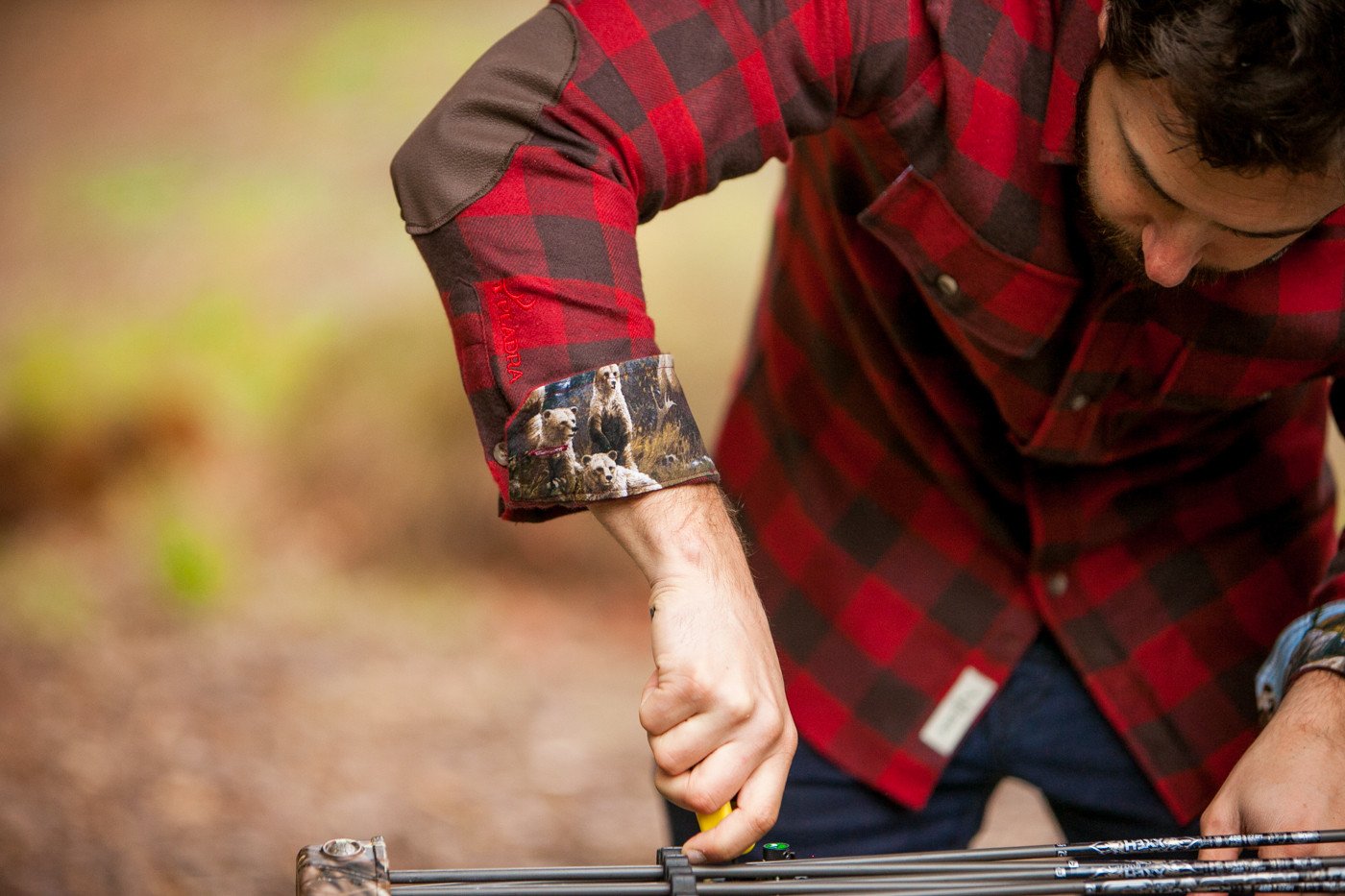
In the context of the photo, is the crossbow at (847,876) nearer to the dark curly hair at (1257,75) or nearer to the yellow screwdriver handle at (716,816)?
the yellow screwdriver handle at (716,816)

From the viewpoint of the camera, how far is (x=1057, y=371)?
1.11 m

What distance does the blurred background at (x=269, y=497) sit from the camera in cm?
227

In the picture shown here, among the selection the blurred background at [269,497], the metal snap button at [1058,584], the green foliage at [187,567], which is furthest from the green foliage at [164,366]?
Result: the metal snap button at [1058,584]

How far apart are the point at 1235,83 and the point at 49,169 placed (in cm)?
326

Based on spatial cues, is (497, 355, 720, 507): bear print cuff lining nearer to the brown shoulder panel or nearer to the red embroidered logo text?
the red embroidered logo text

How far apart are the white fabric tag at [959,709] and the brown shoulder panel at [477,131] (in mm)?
789

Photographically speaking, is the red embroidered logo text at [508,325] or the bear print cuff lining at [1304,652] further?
the bear print cuff lining at [1304,652]

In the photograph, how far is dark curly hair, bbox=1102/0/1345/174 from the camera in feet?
2.48

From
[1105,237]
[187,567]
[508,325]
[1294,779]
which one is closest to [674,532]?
[508,325]

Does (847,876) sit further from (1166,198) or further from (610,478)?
(1166,198)

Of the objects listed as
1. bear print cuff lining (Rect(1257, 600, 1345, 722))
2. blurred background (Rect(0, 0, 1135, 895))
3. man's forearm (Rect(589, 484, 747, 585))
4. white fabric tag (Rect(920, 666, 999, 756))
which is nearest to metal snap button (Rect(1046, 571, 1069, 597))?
white fabric tag (Rect(920, 666, 999, 756))

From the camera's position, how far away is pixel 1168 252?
35.9 inches

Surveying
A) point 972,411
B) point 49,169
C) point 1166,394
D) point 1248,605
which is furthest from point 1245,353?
point 49,169

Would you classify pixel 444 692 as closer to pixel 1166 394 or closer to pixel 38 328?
pixel 38 328
